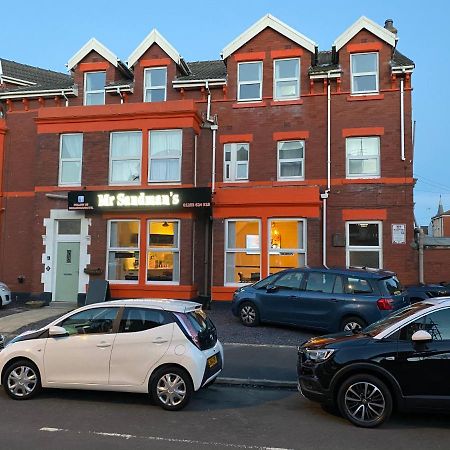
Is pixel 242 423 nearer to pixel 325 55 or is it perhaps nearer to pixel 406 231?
pixel 406 231

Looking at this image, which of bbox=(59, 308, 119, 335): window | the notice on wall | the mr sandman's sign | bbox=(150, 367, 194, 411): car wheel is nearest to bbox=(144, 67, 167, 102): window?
the mr sandman's sign

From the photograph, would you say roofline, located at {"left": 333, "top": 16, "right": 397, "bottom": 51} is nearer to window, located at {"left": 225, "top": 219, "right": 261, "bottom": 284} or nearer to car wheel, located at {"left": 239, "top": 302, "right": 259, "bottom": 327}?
window, located at {"left": 225, "top": 219, "right": 261, "bottom": 284}

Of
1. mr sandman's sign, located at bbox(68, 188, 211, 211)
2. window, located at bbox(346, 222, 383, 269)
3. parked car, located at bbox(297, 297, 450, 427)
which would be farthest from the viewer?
window, located at bbox(346, 222, 383, 269)

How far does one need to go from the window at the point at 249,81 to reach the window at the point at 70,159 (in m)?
6.03

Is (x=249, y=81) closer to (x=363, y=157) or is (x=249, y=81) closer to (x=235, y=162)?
(x=235, y=162)

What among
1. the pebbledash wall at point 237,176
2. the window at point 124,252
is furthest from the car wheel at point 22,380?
the window at point 124,252

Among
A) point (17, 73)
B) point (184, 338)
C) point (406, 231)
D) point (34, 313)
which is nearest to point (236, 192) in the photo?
point (406, 231)

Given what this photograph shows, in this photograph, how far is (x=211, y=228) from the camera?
16.8m

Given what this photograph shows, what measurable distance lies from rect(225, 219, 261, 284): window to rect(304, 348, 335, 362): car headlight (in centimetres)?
951

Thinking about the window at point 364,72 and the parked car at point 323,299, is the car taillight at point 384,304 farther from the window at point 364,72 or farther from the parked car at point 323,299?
the window at point 364,72

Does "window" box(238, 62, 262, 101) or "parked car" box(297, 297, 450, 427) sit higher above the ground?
"window" box(238, 62, 262, 101)

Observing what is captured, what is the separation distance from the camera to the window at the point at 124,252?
16203 mm

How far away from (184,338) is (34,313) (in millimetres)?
9617

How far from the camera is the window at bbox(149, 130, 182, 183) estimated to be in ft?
53.4
